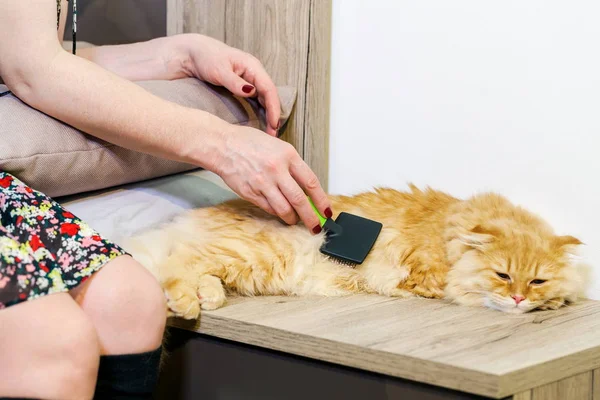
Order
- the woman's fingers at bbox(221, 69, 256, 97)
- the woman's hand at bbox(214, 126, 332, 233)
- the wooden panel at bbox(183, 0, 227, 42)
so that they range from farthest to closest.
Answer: the wooden panel at bbox(183, 0, 227, 42) < the woman's fingers at bbox(221, 69, 256, 97) < the woman's hand at bbox(214, 126, 332, 233)

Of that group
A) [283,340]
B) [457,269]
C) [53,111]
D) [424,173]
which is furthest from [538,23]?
[53,111]

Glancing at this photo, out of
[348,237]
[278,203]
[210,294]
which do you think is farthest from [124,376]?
[348,237]

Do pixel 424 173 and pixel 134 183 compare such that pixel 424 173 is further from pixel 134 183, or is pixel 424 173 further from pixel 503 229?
pixel 134 183

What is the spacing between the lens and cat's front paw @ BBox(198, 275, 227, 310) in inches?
50.4

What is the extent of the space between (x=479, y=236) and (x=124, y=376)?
696mm

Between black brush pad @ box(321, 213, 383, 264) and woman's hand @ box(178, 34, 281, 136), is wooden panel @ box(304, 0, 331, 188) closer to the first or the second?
woman's hand @ box(178, 34, 281, 136)

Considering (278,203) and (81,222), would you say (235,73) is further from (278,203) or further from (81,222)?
(81,222)

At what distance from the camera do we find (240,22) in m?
1.93

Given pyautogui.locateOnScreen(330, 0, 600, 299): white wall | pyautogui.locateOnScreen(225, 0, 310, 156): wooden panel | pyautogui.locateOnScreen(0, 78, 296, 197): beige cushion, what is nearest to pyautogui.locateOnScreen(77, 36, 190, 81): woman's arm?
pyautogui.locateOnScreen(0, 78, 296, 197): beige cushion

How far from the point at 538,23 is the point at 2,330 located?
116cm

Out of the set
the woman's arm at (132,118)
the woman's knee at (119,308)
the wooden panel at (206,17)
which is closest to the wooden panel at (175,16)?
the wooden panel at (206,17)

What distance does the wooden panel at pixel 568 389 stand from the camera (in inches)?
41.8

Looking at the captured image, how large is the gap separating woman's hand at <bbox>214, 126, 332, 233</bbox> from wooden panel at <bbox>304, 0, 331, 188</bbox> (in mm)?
452

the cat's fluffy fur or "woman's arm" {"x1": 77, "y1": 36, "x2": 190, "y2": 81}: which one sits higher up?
"woman's arm" {"x1": 77, "y1": 36, "x2": 190, "y2": 81}
